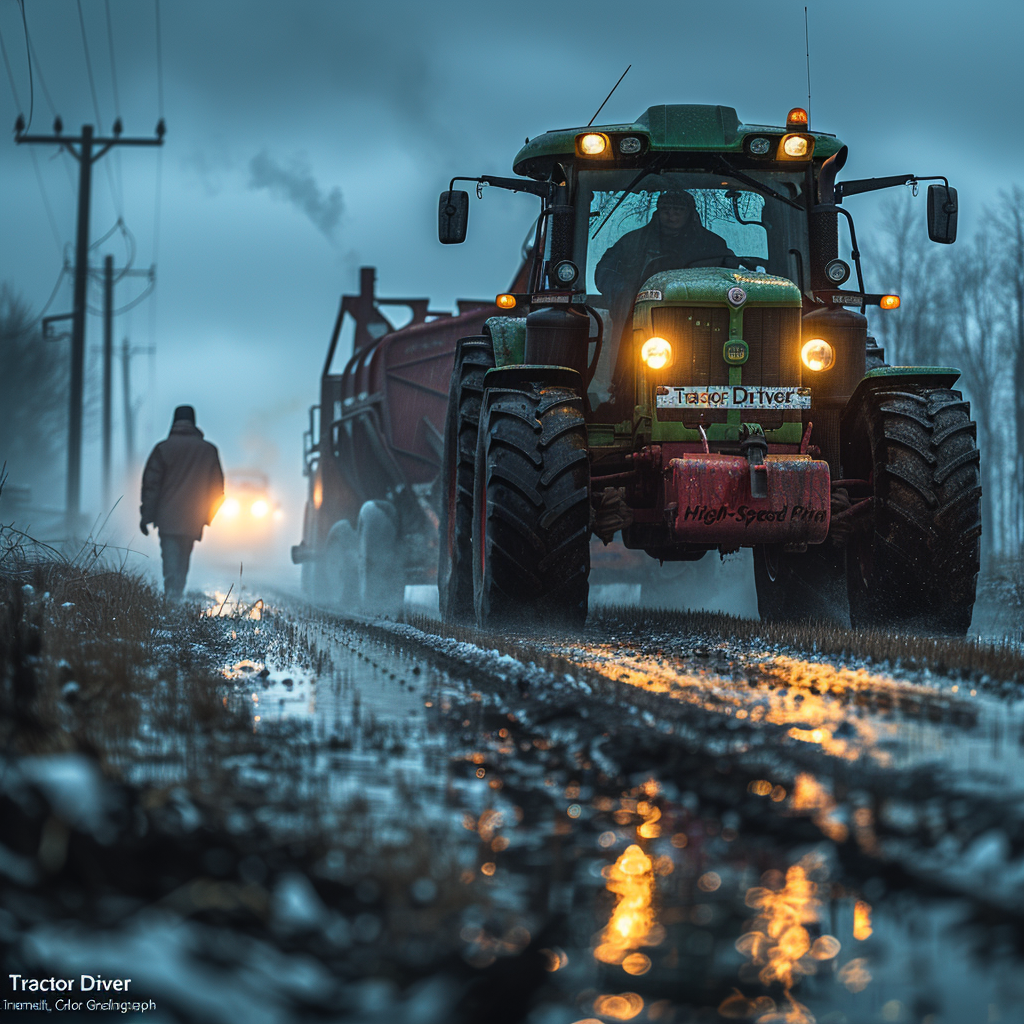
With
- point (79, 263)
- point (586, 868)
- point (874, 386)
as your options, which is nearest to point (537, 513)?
point (874, 386)

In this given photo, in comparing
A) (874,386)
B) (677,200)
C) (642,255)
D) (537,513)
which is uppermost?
(677,200)

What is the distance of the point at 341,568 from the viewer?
15.1 m

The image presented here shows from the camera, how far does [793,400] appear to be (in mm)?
7648

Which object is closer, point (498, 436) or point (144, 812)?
point (144, 812)

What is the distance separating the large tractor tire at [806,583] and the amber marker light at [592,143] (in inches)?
111

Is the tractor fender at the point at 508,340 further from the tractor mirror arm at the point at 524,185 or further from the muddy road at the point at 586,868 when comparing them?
the muddy road at the point at 586,868

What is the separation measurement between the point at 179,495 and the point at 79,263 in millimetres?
17021

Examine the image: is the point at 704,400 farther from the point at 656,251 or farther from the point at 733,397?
the point at 656,251

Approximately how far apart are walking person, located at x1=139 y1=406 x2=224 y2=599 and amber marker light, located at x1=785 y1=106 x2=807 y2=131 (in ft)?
23.9

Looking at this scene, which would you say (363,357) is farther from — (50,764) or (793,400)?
(50,764)

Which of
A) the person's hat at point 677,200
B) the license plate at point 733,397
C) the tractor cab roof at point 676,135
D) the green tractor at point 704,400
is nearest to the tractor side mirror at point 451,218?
the green tractor at point 704,400

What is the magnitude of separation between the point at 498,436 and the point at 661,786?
4.47 meters

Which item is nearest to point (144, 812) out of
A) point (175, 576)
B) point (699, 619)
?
point (699, 619)

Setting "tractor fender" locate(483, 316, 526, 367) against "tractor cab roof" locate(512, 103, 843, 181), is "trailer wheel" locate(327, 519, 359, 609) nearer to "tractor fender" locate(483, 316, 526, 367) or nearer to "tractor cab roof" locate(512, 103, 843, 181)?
"tractor fender" locate(483, 316, 526, 367)
